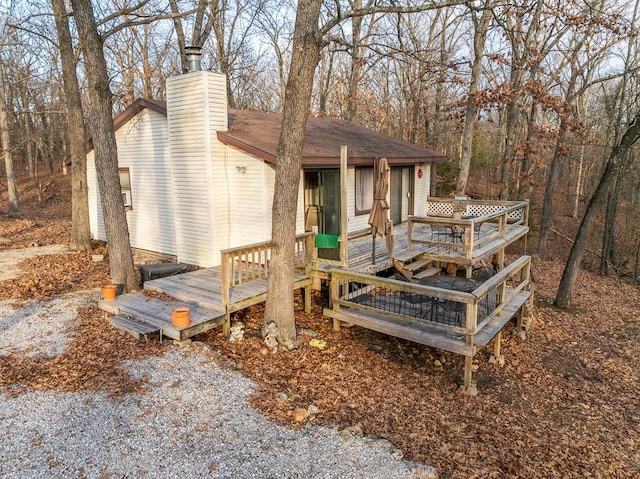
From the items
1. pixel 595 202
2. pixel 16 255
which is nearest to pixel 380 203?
pixel 595 202

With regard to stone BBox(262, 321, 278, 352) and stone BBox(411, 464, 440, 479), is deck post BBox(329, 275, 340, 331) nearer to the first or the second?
stone BBox(262, 321, 278, 352)

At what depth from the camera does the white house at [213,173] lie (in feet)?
30.6

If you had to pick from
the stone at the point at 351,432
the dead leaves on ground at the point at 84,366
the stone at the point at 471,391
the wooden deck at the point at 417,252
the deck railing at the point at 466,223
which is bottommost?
the stone at the point at 471,391

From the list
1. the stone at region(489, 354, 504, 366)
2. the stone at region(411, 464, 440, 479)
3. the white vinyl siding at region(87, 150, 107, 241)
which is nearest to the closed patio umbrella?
the stone at region(489, 354, 504, 366)

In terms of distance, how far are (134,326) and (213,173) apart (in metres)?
4.05

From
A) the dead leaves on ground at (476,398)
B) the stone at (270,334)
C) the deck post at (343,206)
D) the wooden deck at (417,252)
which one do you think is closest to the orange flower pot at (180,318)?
the dead leaves on ground at (476,398)

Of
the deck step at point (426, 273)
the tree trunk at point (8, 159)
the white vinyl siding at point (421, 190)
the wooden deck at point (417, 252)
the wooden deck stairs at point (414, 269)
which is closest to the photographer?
the wooden deck at point (417, 252)

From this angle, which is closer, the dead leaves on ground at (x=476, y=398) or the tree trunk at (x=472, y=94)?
the dead leaves on ground at (x=476, y=398)

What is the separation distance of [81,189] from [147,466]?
982 centimetres

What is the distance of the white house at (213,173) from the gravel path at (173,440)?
474cm

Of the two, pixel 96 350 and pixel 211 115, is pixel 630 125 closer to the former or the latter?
pixel 211 115

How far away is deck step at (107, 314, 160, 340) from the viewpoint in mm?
6316

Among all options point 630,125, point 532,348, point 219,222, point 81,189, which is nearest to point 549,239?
point 630,125

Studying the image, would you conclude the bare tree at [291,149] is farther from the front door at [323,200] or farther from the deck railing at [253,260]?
the front door at [323,200]
